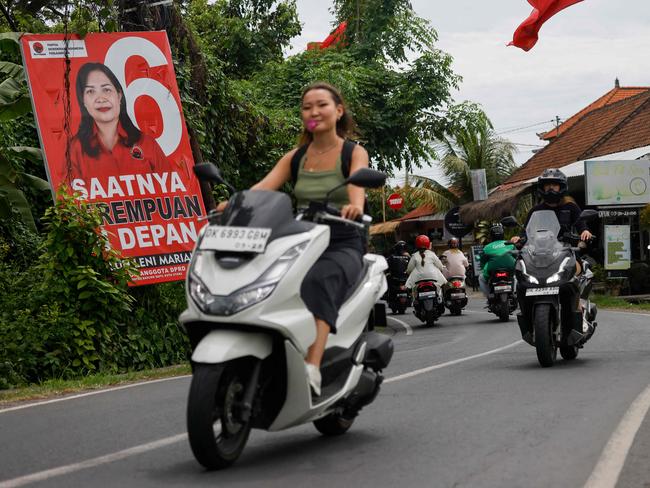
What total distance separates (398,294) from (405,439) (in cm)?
2007

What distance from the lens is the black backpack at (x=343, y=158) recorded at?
19.5 ft

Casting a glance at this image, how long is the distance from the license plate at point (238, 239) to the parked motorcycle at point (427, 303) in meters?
15.5

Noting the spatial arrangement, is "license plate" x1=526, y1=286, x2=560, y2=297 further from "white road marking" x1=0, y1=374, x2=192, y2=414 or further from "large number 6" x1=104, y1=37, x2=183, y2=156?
"large number 6" x1=104, y1=37, x2=183, y2=156

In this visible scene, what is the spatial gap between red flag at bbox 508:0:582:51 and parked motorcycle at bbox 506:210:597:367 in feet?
22.0

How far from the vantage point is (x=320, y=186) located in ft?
19.6

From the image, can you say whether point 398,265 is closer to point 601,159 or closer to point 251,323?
point 601,159

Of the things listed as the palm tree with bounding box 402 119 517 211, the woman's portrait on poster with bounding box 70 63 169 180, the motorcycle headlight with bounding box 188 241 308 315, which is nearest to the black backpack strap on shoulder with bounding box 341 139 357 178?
the motorcycle headlight with bounding box 188 241 308 315

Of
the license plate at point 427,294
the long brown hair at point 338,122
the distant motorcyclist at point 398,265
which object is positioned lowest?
the license plate at point 427,294

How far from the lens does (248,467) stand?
523cm

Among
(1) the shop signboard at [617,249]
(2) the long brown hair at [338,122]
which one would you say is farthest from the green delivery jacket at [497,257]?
(2) the long brown hair at [338,122]

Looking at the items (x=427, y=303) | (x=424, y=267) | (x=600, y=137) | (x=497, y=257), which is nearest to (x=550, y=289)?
(x=497, y=257)

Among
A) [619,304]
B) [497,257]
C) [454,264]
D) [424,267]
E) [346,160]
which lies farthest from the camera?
[619,304]

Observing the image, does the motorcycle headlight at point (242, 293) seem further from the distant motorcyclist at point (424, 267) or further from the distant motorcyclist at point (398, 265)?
the distant motorcyclist at point (398, 265)

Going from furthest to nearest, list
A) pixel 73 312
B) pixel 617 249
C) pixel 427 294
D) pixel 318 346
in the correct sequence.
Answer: pixel 617 249 → pixel 427 294 → pixel 73 312 → pixel 318 346
